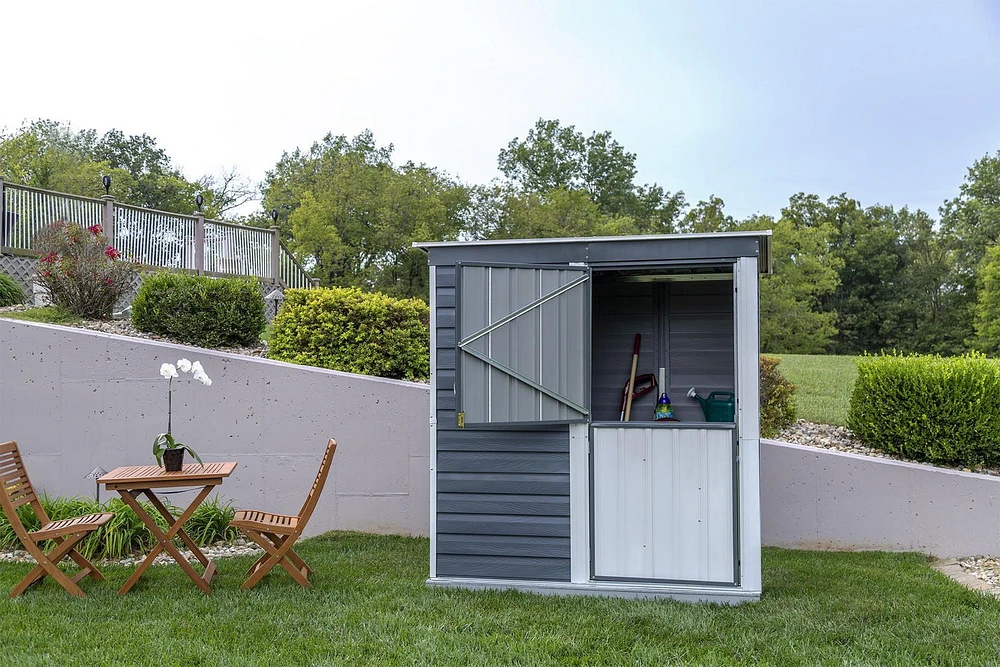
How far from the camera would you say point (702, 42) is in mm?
16531

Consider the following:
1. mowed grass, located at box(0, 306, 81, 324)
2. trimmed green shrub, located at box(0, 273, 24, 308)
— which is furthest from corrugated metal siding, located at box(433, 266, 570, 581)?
trimmed green shrub, located at box(0, 273, 24, 308)

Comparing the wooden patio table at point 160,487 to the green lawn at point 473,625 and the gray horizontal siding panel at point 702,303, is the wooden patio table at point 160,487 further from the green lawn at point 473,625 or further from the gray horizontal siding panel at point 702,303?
the gray horizontal siding panel at point 702,303

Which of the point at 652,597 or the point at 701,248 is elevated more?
the point at 701,248

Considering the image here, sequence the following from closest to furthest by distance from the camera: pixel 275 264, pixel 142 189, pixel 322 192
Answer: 1. pixel 275 264
2. pixel 322 192
3. pixel 142 189

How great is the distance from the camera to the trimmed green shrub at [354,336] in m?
7.41

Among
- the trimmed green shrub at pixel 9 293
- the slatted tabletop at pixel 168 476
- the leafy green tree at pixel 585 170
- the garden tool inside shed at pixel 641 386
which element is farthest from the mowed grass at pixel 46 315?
the leafy green tree at pixel 585 170

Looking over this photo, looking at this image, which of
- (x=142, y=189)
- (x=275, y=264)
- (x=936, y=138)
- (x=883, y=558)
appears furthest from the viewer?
(x=142, y=189)

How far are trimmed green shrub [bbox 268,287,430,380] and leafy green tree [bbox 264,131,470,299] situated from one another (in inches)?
572

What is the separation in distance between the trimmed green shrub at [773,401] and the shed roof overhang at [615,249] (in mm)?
2392

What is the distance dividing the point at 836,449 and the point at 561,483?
2848 mm

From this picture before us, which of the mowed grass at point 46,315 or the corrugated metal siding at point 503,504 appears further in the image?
the mowed grass at point 46,315

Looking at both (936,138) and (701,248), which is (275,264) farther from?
(936,138)

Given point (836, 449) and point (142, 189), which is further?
point (142, 189)

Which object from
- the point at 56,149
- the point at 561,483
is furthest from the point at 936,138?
the point at 56,149
